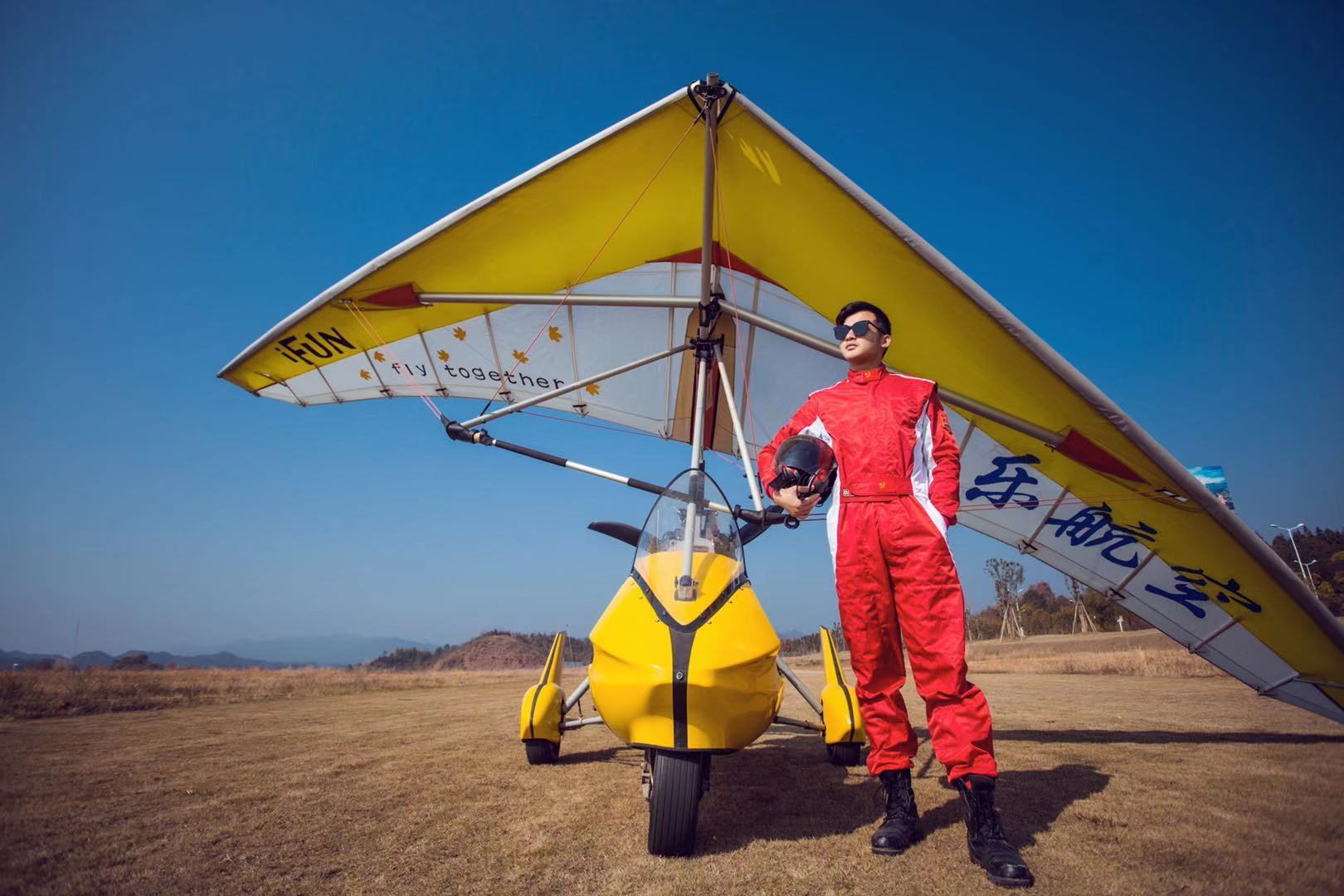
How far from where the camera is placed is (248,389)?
5.15 meters

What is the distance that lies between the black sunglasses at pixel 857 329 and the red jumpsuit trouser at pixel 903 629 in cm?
97

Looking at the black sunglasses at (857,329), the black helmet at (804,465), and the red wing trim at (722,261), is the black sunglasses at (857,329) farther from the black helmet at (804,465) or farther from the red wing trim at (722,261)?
the red wing trim at (722,261)

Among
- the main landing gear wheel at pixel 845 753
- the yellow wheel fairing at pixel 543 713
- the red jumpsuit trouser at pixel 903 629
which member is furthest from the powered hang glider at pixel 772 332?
the main landing gear wheel at pixel 845 753

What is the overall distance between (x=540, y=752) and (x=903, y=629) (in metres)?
3.01

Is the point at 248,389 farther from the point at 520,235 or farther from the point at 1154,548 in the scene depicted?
the point at 1154,548

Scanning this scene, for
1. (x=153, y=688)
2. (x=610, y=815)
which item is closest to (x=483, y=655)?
(x=153, y=688)

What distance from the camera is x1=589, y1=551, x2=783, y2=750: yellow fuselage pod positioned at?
2242 mm

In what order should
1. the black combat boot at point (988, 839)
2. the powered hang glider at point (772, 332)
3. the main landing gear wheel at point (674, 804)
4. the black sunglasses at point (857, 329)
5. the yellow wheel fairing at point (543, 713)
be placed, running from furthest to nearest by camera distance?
the yellow wheel fairing at point (543, 713), the powered hang glider at point (772, 332), the black sunglasses at point (857, 329), the main landing gear wheel at point (674, 804), the black combat boot at point (988, 839)

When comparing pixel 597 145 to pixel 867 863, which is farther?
pixel 597 145

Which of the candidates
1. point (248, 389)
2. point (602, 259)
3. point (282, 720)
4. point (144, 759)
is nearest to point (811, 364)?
point (602, 259)

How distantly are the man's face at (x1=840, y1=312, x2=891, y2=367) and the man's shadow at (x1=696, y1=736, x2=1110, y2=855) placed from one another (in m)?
2.27

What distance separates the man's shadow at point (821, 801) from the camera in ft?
8.37

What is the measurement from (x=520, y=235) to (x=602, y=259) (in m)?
1.07

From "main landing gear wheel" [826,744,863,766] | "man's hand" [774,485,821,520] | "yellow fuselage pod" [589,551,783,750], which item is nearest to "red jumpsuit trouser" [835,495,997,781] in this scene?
"man's hand" [774,485,821,520]
